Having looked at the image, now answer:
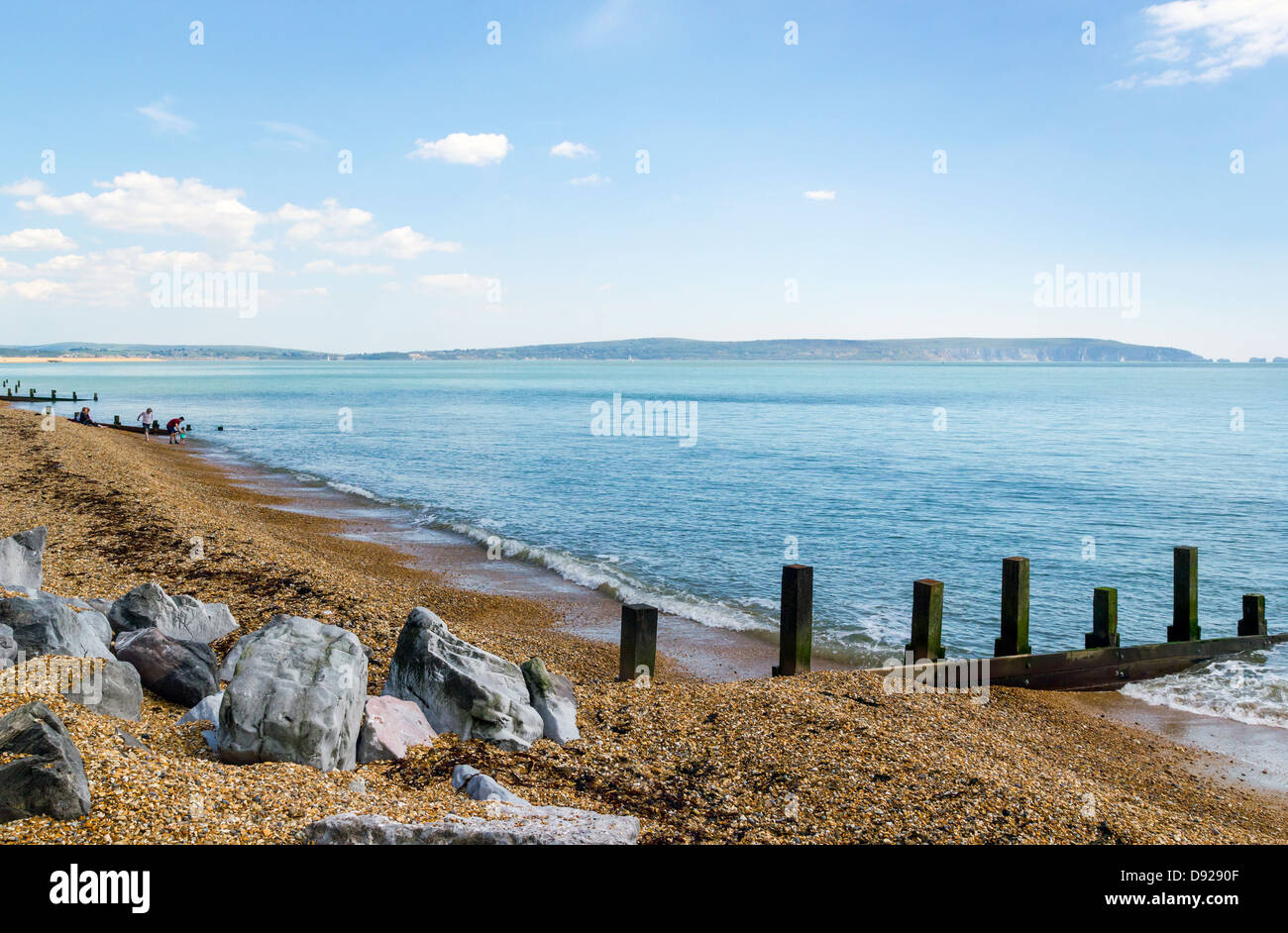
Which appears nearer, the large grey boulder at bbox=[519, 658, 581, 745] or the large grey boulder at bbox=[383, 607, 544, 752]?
the large grey boulder at bbox=[383, 607, 544, 752]

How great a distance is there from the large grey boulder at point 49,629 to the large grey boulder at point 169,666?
25 cm

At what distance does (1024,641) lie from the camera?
1332 cm

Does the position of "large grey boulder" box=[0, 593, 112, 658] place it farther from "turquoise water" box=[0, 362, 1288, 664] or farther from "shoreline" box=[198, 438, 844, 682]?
"turquoise water" box=[0, 362, 1288, 664]

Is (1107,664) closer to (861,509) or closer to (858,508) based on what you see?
(861,509)

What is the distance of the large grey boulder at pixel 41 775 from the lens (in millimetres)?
4980

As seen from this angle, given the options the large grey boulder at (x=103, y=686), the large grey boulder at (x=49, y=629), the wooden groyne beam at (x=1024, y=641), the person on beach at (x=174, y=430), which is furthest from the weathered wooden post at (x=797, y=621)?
the person on beach at (x=174, y=430)

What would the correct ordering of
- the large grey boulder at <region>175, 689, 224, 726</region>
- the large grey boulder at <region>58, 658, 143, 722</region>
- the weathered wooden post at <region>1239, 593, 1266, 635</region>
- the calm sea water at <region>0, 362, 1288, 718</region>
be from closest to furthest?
the large grey boulder at <region>58, 658, 143, 722</region>, the large grey boulder at <region>175, 689, 224, 726</region>, the weathered wooden post at <region>1239, 593, 1266, 635</region>, the calm sea water at <region>0, 362, 1288, 718</region>

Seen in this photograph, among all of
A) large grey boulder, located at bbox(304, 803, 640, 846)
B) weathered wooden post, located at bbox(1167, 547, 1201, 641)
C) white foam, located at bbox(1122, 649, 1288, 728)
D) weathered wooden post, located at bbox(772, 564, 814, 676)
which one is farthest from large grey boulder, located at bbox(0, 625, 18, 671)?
weathered wooden post, located at bbox(1167, 547, 1201, 641)

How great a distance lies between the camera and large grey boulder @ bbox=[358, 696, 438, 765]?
285 inches

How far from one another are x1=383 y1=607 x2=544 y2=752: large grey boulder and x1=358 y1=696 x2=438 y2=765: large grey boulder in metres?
0.17

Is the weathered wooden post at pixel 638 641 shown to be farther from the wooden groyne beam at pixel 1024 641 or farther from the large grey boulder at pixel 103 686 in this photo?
the large grey boulder at pixel 103 686

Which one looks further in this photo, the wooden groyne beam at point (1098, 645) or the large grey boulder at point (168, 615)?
the wooden groyne beam at point (1098, 645)

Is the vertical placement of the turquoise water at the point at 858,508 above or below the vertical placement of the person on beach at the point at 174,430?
below
